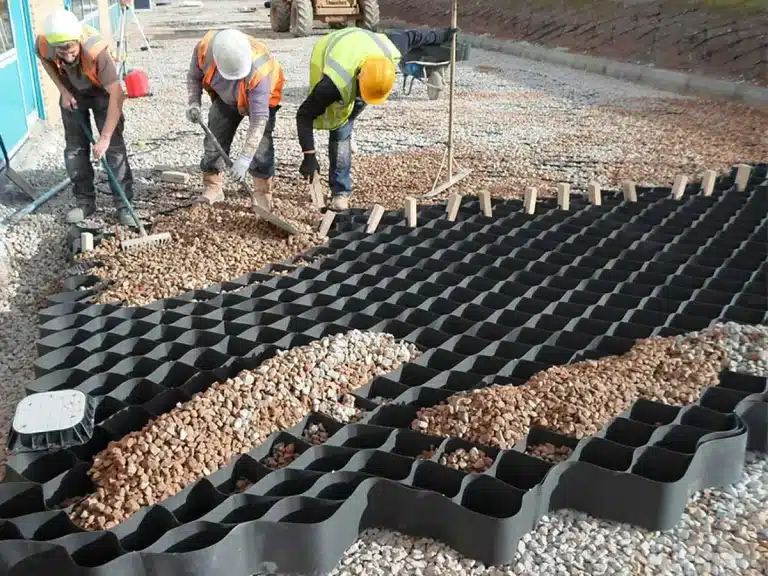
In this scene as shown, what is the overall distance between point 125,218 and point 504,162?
331 centimetres

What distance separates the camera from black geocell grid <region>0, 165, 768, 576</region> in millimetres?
2287

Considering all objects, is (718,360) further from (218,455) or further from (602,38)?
(602,38)

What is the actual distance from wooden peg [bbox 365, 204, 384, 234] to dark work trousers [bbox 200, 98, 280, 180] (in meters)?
0.89

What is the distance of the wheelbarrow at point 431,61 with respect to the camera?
711 cm

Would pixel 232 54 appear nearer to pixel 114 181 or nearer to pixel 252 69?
pixel 252 69

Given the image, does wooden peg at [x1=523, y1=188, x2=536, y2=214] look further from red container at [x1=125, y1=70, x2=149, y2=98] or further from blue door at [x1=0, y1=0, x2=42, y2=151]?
red container at [x1=125, y1=70, x2=149, y2=98]

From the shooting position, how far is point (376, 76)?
181 inches

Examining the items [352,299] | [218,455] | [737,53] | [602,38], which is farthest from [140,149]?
[602,38]

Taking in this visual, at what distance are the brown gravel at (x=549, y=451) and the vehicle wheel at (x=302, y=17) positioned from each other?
46.9 ft

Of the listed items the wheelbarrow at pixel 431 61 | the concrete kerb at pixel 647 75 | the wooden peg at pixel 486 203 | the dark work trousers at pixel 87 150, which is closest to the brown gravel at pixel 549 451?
the wooden peg at pixel 486 203

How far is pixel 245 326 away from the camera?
3.61m

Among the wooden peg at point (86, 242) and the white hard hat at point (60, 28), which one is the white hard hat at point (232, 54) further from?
the wooden peg at point (86, 242)

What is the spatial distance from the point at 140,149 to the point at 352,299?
167 inches

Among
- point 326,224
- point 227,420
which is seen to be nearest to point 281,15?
point 326,224
